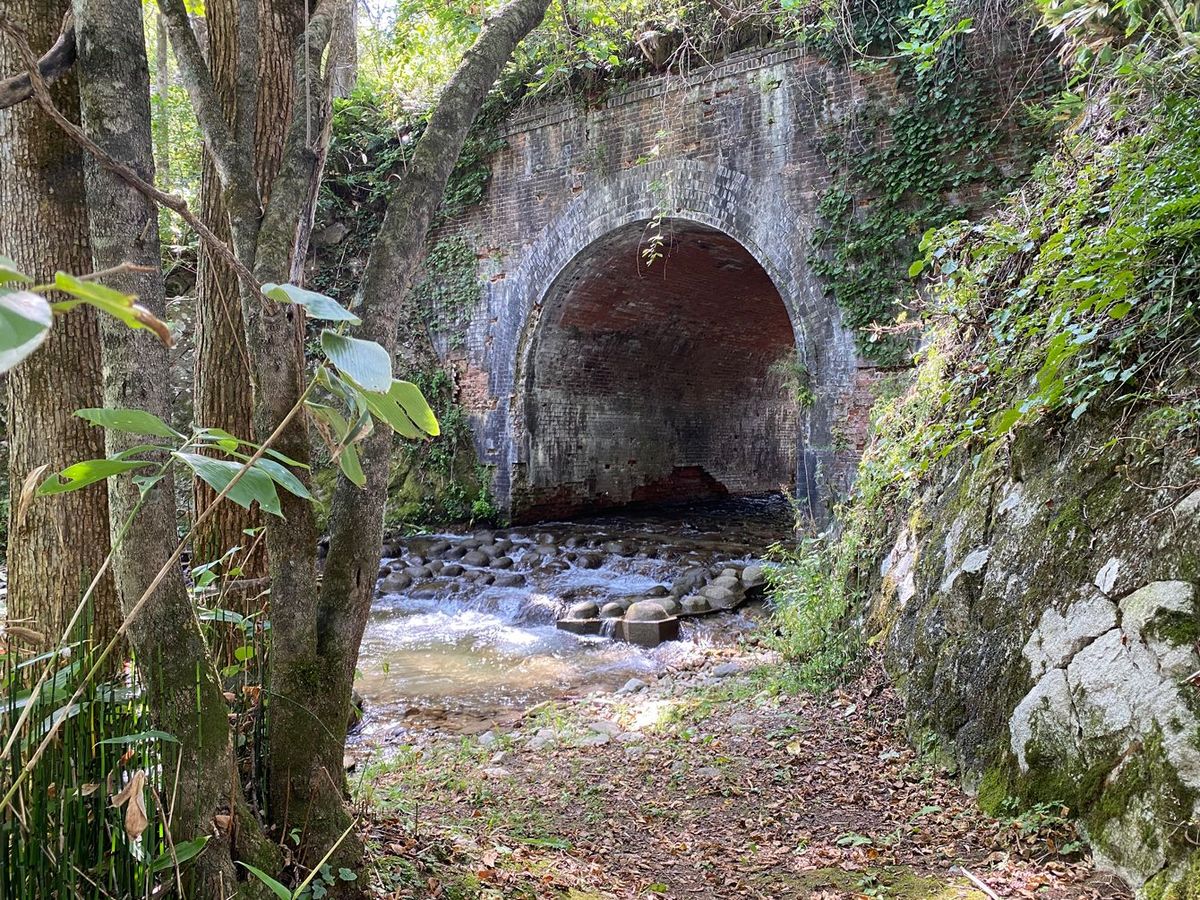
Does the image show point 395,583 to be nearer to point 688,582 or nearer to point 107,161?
point 688,582

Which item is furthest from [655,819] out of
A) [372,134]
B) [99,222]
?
[372,134]

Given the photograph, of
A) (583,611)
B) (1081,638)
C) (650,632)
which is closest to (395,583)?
(583,611)

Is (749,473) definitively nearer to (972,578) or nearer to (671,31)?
(671,31)

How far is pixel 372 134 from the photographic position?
39.1 ft

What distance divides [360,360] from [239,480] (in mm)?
288

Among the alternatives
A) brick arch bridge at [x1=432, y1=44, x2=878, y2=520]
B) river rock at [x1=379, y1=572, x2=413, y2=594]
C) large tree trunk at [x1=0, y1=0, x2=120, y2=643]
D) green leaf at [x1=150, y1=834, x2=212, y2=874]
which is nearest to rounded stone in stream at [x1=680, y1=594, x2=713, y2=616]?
brick arch bridge at [x1=432, y1=44, x2=878, y2=520]

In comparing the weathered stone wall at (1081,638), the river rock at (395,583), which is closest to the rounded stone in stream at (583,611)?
the river rock at (395,583)

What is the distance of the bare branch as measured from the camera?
1.35 meters

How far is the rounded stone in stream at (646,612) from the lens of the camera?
22.4 feet

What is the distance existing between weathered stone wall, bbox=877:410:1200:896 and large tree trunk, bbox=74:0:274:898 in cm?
214

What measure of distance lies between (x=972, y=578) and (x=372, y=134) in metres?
11.1

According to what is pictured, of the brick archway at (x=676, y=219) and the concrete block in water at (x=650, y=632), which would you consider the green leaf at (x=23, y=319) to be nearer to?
the concrete block in water at (x=650, y=632)

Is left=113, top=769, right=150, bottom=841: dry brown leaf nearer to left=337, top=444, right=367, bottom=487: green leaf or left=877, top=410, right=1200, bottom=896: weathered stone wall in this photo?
left=337, top=444, right=367, bottom=487: green leaf

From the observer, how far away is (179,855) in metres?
1.48
